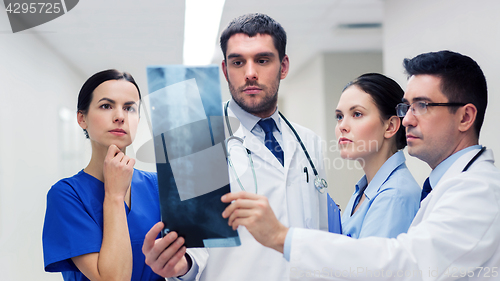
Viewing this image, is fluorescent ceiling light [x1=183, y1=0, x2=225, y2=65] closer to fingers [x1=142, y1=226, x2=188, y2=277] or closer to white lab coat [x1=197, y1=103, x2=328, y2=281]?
white lab coat [x1=197, y1=103, x2=328, y2=281]

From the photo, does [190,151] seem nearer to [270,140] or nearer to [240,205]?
[240,205]

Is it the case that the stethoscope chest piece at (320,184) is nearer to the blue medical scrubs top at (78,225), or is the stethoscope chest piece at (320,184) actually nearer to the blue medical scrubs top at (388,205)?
the blue medical scrubs top at (388,205)

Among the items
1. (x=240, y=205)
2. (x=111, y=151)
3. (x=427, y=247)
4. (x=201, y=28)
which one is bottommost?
(x=427, y=247)

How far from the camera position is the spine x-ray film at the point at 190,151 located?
814mm

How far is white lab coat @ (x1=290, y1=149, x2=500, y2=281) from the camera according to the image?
34.0 inches

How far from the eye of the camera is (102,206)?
46.1 inches

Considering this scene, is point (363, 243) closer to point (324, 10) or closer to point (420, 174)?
point (420, 174)

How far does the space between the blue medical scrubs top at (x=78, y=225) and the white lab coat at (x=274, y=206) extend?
0.23 meters

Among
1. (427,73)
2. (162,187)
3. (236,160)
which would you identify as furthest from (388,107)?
(162,187)

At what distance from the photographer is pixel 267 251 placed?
1.15 meters

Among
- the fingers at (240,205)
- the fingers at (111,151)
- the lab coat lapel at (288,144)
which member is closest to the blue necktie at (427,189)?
the lab coat lapel at (288,144)

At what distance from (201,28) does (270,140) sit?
248 cm

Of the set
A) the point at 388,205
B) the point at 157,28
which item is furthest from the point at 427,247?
the point at 157,28

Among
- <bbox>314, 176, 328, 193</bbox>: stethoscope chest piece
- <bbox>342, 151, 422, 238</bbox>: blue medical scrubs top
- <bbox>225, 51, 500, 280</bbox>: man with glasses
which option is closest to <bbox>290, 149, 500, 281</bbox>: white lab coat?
<bbox>225, 51, 500, 280</bbox>: man with glasses
